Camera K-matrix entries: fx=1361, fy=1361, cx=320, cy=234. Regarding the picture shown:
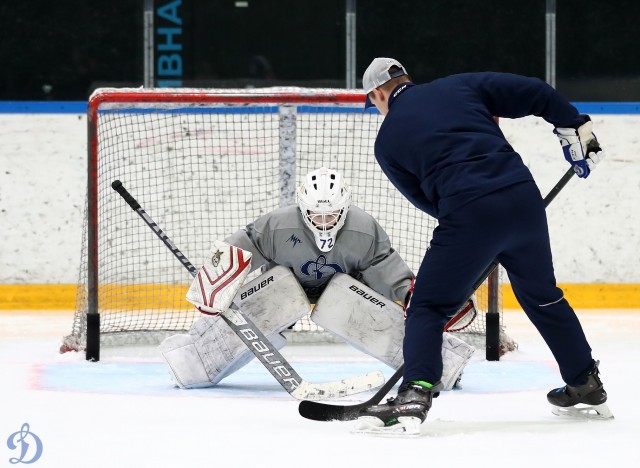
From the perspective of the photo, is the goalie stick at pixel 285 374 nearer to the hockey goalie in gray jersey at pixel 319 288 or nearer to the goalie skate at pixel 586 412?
the hockey goalie in gray jersey at pixel 319 288

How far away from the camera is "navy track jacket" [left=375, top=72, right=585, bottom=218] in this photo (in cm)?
379

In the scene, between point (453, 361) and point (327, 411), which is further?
point (453, 361)

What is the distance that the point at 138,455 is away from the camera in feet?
11.5

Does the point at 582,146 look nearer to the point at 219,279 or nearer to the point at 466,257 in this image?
the point at 466,257

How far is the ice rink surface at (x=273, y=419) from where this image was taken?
347 centimetres

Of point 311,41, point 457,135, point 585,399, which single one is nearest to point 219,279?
point 457,135

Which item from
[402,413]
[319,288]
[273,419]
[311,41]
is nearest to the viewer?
[402,413]

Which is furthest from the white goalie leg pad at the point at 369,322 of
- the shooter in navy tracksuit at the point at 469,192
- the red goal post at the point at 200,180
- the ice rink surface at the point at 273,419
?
the red goal post at the point at 200,180

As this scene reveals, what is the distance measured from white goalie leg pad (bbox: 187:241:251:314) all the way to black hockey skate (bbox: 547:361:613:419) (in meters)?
1.06

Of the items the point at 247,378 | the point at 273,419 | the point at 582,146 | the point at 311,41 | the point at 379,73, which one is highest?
the point at 311,41

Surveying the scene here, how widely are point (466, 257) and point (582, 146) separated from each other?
0.55 metres

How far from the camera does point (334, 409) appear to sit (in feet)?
13.3

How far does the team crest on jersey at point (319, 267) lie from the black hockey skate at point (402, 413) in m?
1.03

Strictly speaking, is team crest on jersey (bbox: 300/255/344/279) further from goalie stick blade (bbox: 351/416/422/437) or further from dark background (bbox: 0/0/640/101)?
dark background (bbox: 0/0/640/101)
